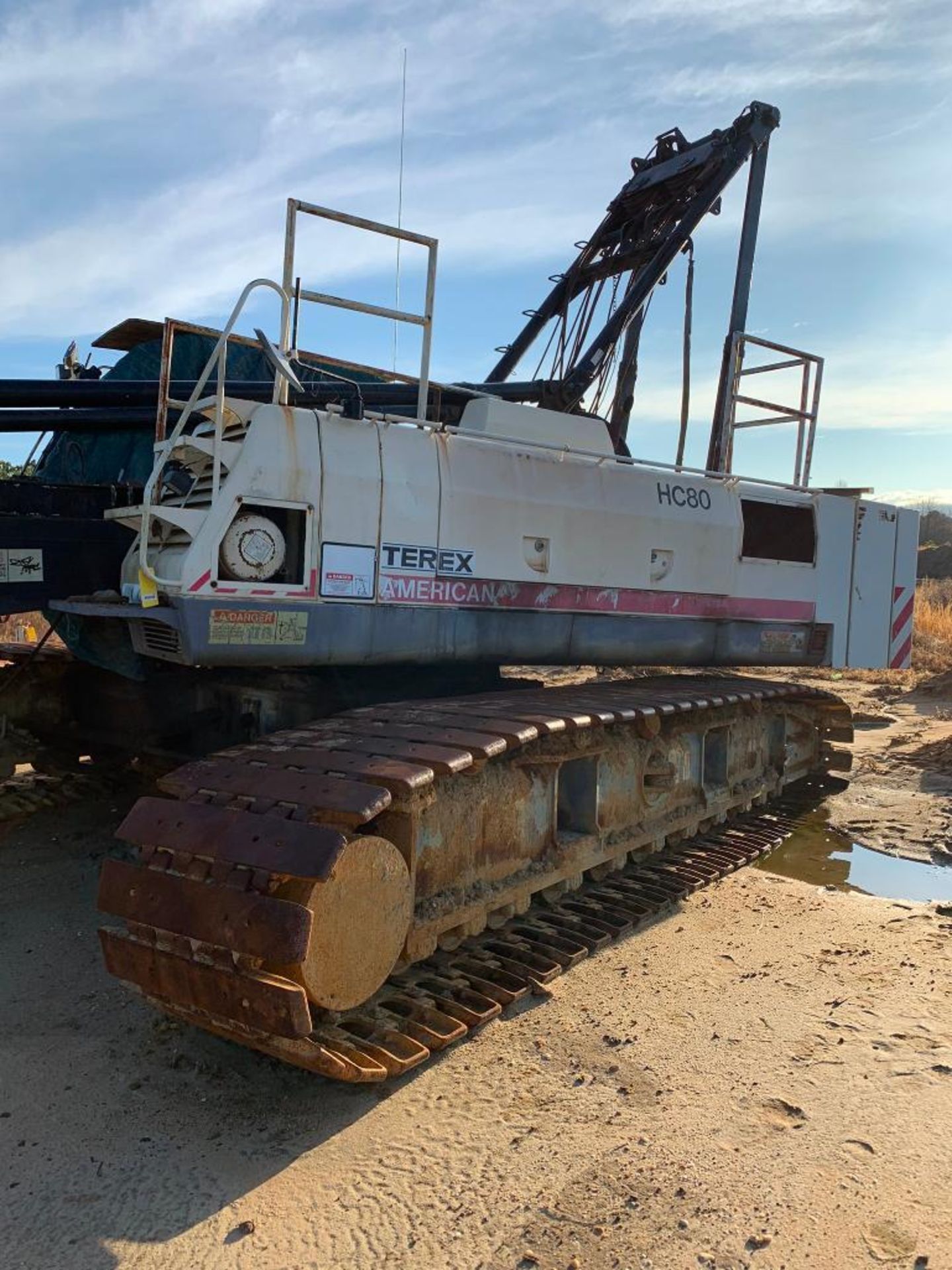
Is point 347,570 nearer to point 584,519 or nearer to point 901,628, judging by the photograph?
point 584,519

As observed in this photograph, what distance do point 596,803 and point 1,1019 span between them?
8.41 ft

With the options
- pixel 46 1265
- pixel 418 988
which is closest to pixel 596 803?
pixel 418 988

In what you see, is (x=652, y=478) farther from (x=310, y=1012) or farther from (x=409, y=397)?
(x=310, y=1012)

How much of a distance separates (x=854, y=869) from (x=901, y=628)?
6.38 feet

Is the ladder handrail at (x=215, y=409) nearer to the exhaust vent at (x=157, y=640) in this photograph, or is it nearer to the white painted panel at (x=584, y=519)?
the exhaust vent at (x=157, y=640)

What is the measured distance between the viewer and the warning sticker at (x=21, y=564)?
4.70 meters

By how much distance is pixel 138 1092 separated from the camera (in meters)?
3.04

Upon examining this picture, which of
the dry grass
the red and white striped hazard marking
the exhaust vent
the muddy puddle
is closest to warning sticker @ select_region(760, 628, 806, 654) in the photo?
the red and white striped hazard marking

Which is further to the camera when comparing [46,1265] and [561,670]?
[561,670]

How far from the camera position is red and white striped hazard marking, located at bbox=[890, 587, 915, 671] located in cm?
686

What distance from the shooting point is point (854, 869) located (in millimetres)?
5809

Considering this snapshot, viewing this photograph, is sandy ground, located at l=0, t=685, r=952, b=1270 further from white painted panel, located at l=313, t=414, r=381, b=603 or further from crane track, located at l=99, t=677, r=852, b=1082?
white painted panel, located at l=313, t=414, r=381, b=603

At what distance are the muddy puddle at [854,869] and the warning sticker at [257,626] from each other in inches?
131

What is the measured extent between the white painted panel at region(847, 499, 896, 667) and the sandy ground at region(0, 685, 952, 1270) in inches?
109
